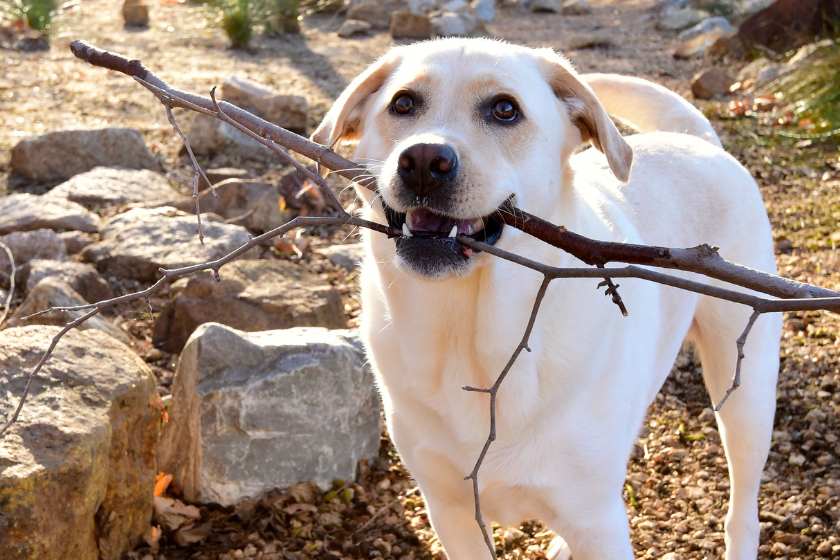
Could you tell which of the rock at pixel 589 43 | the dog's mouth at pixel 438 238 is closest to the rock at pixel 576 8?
the rock at pixel 589 43

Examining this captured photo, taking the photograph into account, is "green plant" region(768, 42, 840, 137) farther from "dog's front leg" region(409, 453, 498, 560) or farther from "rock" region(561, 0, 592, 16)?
"rock" region(561, 0, 592, 16)

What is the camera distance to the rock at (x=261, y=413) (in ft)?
10.1

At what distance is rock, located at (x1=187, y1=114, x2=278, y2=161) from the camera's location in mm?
6535

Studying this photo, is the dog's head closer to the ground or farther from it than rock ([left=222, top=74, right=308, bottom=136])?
farther from it

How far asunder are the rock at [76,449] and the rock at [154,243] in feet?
5.00

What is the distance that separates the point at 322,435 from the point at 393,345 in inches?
40.4

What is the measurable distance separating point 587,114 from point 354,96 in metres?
0.70

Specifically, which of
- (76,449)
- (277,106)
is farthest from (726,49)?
(76,449)

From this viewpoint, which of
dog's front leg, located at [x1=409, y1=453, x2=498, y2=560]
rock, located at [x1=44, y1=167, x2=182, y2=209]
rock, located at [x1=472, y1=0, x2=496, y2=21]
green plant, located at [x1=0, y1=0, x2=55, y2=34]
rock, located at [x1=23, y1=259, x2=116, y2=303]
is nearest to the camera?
dog's front leg, located at [x1=409, y1=453, x2=498, y2=560]

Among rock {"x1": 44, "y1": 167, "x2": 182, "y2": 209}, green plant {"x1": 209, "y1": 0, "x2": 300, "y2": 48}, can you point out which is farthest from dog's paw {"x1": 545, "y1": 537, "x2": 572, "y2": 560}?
green plant {"x1": 209, "y1": 0, "x2": 300, "y2": 48}

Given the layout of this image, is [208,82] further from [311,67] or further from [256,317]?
[256,317]

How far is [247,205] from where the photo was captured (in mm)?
5309

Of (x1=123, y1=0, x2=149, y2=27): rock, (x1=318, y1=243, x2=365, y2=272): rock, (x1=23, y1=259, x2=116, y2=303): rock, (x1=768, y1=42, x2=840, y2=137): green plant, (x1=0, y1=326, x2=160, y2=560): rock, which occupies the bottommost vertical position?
(x1=123, y1=0, x2=149, y2=27): rock

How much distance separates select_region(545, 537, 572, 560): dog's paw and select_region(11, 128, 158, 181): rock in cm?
454
